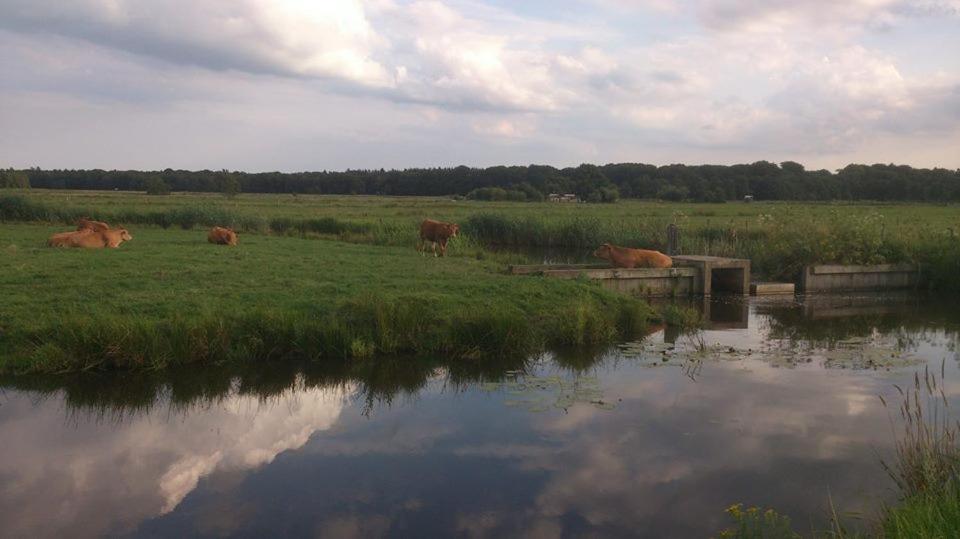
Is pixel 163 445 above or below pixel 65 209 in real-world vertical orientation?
below

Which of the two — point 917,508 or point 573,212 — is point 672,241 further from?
point 573,212

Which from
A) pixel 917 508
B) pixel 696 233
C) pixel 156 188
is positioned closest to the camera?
pixel 917 508

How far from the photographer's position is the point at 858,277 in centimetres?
2097

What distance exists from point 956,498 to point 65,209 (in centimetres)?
3340

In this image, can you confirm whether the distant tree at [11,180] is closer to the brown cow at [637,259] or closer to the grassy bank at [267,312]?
the grassy bank at [267,312]

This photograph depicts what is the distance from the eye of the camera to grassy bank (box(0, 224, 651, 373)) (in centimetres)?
1023

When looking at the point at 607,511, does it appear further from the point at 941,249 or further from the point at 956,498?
the point at 941,249

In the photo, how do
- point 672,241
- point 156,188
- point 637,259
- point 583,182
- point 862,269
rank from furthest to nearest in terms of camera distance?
point 583,182 < point 156,188 < point 672,241 < point 862,269 < point 637,259

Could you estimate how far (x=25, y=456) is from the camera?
7.52m

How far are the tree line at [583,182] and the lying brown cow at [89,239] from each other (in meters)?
55.7

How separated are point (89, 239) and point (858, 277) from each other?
20.0 m

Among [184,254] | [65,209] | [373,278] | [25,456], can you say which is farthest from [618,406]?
[65,209]

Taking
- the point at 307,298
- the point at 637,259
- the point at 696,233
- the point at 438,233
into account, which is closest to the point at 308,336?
the point at 307,298

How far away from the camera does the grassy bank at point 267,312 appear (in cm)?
1023
